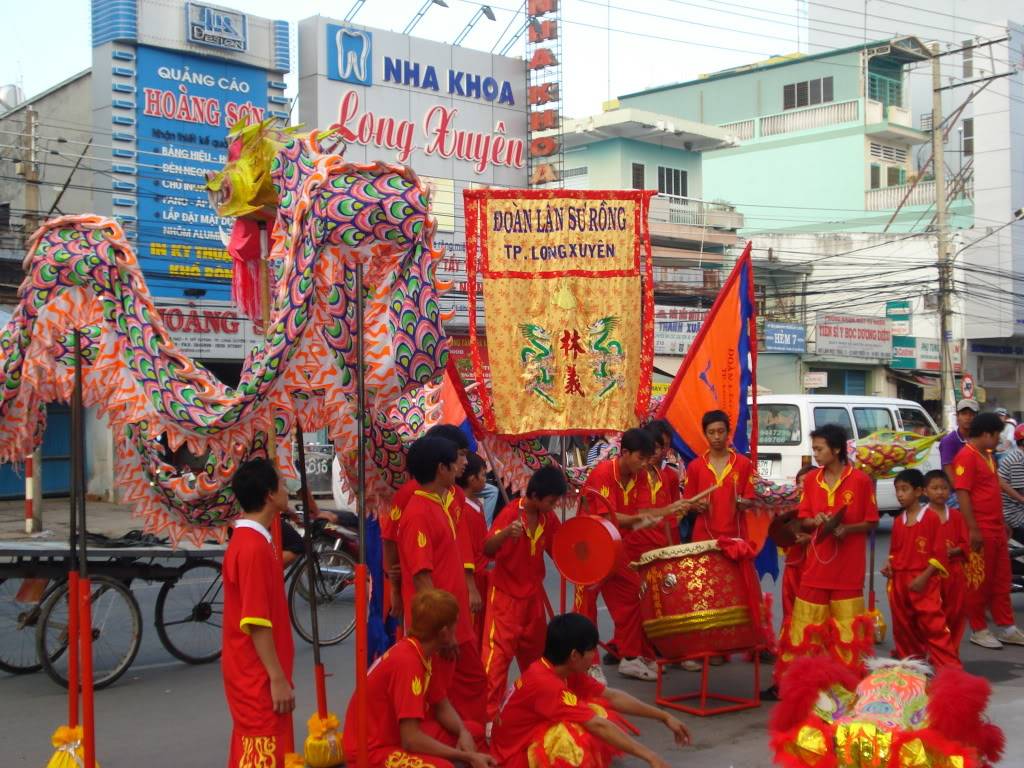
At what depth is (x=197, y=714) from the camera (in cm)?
675

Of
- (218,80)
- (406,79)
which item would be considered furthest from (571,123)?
(218,80)

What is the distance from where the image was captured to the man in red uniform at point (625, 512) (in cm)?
693

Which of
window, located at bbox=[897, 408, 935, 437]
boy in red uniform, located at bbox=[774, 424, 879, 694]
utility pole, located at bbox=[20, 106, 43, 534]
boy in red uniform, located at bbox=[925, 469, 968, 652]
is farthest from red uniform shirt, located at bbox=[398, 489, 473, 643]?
window, located at bbox=[897, 408, 935, 437]

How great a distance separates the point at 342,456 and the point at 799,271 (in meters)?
28.3

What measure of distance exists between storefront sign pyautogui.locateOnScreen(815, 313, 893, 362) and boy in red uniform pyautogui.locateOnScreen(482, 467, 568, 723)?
25161mm

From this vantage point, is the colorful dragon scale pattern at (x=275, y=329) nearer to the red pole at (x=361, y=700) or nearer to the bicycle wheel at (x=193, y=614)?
the red pole at (x=361, y=700)

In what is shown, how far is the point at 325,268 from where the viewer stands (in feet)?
16.0

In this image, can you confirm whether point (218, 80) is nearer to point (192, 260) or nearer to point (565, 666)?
point (192, 260)

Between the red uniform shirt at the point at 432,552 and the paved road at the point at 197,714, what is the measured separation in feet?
4.32

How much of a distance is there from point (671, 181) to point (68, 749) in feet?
97.1

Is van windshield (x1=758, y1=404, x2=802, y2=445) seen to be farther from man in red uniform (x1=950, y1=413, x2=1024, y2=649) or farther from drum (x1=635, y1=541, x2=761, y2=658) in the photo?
drum (x1=635, y1=541, x2=761, y2=658)

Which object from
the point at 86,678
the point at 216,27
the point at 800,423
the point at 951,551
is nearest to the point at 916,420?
the point at 800,423

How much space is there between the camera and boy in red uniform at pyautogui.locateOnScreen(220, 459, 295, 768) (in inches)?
163

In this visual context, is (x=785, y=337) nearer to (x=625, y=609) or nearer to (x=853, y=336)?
(x=853, y=336)
